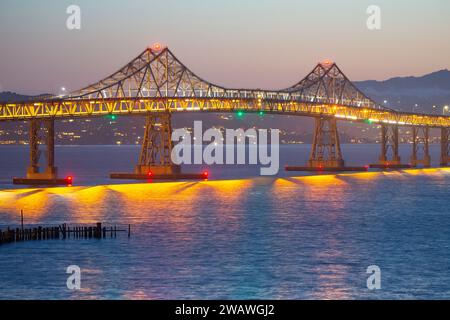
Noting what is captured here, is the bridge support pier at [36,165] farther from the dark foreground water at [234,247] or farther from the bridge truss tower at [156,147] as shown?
the bridge truss tower at [156,147]

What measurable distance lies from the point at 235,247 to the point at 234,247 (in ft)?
0.25

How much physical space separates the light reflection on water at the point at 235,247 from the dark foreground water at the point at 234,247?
91mm

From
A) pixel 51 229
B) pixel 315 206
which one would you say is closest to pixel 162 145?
pixel 315 206

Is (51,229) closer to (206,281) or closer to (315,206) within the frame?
(206,281)

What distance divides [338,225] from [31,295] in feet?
139

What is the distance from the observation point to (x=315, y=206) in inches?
4417

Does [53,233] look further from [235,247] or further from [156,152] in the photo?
[156,152]

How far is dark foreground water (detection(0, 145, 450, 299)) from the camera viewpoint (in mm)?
56219

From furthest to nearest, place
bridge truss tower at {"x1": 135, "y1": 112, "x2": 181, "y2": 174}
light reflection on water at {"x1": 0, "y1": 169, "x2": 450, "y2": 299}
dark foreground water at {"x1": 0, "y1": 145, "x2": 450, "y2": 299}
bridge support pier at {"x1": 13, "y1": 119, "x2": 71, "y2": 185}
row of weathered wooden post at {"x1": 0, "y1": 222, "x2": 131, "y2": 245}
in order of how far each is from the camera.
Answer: bridge truss tower at {"x1": 135, "y1": 112, "x2": 181, "y2": 174}, bridge support pier at {"x1": 13, "y1": 119, "x2": 71, "y2": 185}, row of weathered wooden post at {"x1": 0, "y1": 222, "x2": 131, "y2": 245}, light reflection on water at {"x1": 0, "y1": 169, "x2": 450, "y2": 299}, dark foreground water at {"x1": 0, "y1": 145, "x2": 450, "y2": 299}

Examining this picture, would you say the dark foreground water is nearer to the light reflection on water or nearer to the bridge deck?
the light reflection on water

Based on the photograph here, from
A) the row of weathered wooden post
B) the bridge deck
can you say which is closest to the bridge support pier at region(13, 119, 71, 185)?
the bridge deck

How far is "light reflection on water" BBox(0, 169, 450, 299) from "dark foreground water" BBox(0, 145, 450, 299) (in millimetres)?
91
